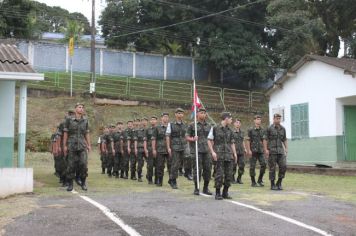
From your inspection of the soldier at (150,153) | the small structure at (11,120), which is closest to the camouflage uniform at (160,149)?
the soldier at (150,153)

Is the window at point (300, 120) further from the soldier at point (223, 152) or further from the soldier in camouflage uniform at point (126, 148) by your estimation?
the soldier at point (223, 152)

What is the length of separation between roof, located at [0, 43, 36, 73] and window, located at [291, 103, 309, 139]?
13735 millimetres

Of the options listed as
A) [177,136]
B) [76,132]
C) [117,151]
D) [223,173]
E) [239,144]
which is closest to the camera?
[223,173]

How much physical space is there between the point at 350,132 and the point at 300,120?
258 cm

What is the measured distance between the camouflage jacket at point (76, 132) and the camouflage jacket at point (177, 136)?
221 centimetres

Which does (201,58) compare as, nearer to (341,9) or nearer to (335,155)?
(341,9)

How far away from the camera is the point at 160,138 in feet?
48.2

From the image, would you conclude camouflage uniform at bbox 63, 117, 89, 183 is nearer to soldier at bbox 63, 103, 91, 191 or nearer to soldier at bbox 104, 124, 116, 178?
soldier at bbox 63, 103, 91, 191

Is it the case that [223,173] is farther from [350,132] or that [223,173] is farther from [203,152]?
[350,132]

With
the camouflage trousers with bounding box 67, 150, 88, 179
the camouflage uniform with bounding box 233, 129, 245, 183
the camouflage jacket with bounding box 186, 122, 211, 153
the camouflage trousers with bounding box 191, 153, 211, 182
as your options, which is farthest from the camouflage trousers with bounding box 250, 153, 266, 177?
the camouflage trousers with bounding box 67, 150, 88, 179

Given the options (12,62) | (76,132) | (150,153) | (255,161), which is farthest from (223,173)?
(12,62)

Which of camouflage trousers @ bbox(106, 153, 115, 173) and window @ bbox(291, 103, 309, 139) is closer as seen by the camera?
camouflage trousers @ bbox(106, 153, 115, 173)

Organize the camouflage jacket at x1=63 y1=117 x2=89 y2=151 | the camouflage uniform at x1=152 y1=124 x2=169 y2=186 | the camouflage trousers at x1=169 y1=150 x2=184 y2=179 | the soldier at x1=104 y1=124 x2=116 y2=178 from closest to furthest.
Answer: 1. the camouflage jacket at x1=63 y1=117 x2=89 y2=151
2. the camouflage trousers at x1=169 y1=150 x2=184 y2=179
3. the camouflage uniform at x1=152 y1=124 x2=169 y2=186
4. the soldier at x1=104 y1=124 x2=116 y2=178

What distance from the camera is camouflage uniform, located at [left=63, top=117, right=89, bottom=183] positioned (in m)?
12.3
